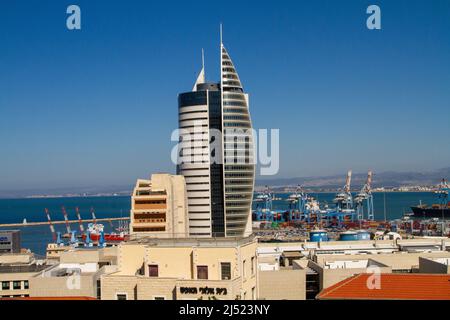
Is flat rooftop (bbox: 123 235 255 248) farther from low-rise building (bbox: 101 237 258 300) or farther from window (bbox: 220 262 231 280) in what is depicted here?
window (bbox: 220 262 231 280)

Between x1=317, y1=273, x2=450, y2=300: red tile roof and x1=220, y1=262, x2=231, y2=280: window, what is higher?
x1=220, y1=262, x2=231, y2=280: window

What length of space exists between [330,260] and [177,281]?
14.7 m

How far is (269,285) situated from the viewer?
1997 cm

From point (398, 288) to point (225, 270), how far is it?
475 cm

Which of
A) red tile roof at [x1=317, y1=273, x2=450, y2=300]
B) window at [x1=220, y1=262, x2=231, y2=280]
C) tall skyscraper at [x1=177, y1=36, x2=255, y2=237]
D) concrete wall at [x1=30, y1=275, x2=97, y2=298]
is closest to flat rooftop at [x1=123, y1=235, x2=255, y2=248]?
window at [x1=220, y1=262, x2=231, y2=280]

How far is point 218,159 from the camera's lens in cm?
5091

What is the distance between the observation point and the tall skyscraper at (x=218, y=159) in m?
50.1

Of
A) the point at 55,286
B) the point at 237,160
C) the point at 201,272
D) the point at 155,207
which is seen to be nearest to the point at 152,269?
the point at 201,272

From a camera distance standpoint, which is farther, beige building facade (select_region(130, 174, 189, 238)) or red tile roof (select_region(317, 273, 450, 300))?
→ beige building facade (select_region(130, 174, 189, 238))

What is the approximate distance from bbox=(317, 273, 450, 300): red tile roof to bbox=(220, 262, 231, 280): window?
367 cm

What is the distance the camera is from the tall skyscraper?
164ft
